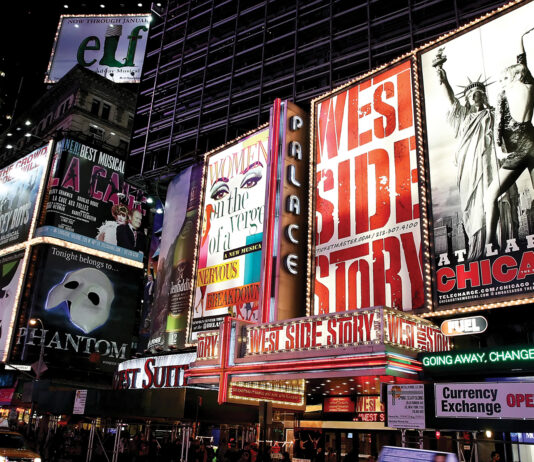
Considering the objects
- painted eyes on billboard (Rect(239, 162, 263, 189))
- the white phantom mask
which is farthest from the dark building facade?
the white phantom mask

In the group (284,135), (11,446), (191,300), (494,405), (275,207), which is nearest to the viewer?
(494,405)

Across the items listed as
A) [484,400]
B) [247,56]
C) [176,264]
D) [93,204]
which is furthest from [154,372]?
[247,56]

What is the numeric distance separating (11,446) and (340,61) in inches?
981

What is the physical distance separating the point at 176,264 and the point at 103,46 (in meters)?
42.2

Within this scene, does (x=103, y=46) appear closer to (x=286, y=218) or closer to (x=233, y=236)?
(x=233, y=236)

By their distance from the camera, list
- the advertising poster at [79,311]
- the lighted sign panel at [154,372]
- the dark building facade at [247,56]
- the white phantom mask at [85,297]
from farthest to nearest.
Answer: the white phantom mask at [85,297]
the advertising poster at [79,311]
the dark building facade at [247,56]
the lighted sign panel at [154,372]

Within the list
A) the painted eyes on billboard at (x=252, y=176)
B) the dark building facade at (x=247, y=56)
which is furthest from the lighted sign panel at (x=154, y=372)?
the dark building facade at (x=247, y=56)

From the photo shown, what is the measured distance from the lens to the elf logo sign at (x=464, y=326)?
16.8 metres

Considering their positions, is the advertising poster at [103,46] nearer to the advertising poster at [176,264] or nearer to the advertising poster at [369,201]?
the advertising poster at [176,264]

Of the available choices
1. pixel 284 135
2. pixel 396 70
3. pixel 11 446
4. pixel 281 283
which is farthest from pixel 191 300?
pixel 396 70

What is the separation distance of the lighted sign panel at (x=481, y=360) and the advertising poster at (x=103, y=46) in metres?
52.9

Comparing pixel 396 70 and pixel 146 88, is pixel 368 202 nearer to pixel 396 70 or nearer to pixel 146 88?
pixel 396 70

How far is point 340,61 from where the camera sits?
30734 mm

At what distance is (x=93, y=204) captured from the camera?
4478cm
